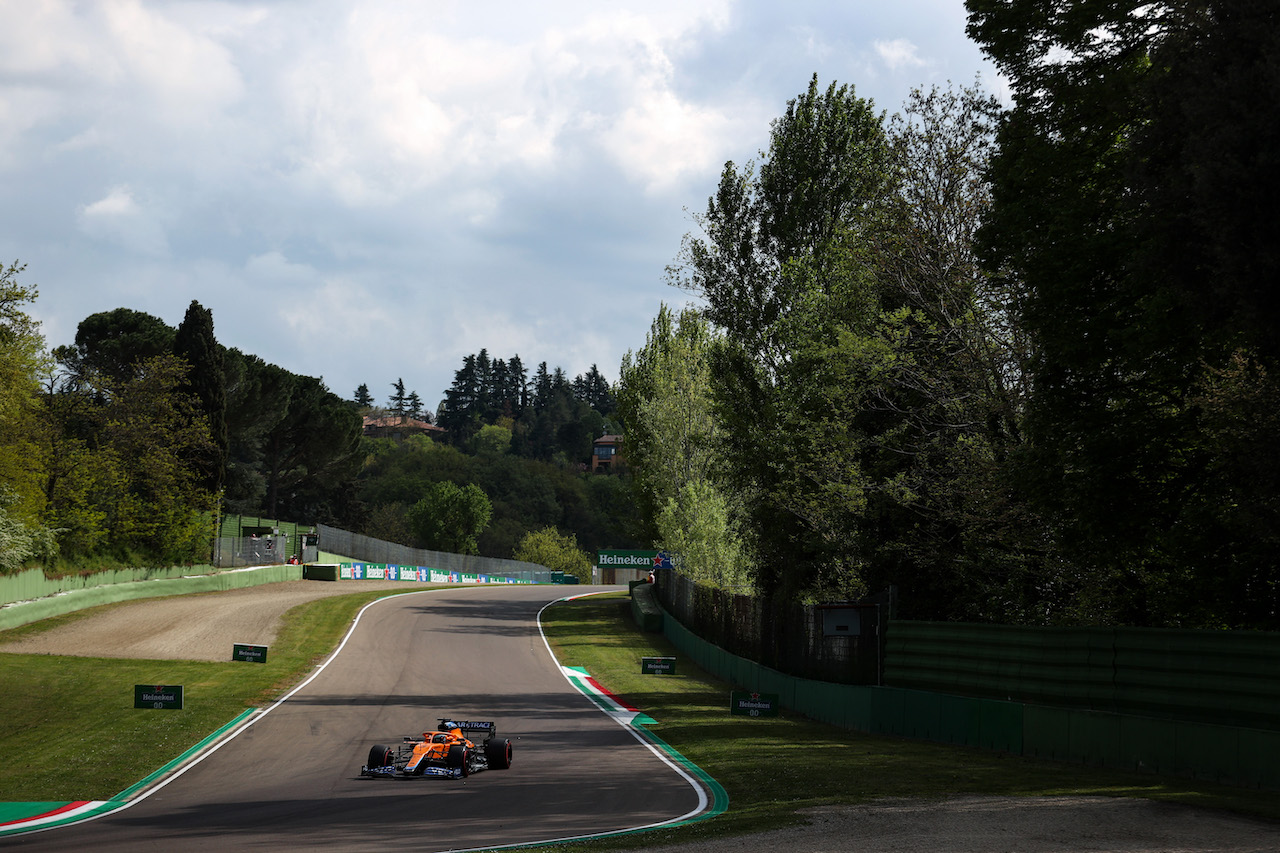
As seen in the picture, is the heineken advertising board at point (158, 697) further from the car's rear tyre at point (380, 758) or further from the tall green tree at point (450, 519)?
the tall green tree at point (450, 519)

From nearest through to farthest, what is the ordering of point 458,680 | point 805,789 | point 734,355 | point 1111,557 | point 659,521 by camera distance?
point 805,789, point 1111,557, point 458,680, point 734,355, point 659,521

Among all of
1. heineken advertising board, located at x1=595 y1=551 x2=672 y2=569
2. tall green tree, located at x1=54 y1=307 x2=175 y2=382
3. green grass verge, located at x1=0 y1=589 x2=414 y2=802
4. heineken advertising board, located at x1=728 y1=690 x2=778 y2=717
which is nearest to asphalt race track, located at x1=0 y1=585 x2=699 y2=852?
green grass verge, located at x1=0 y1=589 x2=414 y2=802

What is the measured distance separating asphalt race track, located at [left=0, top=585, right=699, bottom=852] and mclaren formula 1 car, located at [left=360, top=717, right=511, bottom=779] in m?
0.18

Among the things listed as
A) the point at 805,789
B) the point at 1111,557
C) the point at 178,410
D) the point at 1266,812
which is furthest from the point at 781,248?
the point at 178,410

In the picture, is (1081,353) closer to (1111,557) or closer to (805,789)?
(1111,557)

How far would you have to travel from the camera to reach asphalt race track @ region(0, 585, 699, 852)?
1290cm

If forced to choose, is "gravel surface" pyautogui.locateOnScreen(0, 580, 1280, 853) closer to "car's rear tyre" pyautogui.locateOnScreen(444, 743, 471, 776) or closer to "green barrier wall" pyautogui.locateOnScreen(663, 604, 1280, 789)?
"green barrier wall" pyautogui.locateOnScreen(663, 604, 1280, 789)

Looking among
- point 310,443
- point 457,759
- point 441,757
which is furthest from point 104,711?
point 310,443

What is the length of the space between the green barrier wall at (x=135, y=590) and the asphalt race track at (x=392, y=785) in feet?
45.6

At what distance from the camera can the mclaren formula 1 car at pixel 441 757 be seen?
17109 mm

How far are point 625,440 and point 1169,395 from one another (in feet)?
150

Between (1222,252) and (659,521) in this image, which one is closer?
(1222,252)

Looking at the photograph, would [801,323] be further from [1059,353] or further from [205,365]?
[205,365]

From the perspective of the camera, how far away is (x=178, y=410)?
59719 mm
